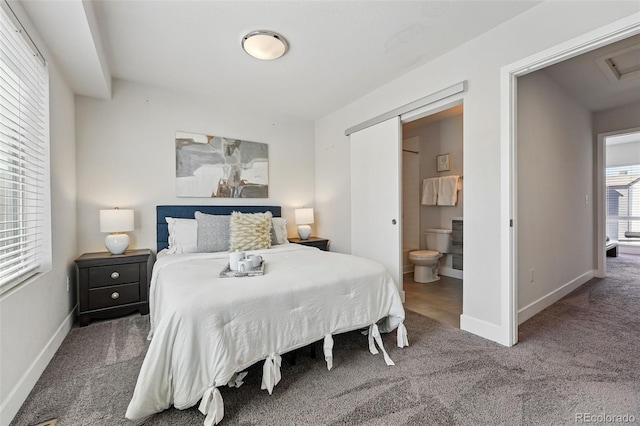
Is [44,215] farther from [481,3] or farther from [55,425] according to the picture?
[481,3]

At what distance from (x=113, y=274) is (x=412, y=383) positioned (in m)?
2.75

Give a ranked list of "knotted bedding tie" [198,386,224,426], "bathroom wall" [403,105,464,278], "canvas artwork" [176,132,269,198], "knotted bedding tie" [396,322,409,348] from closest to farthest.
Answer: "knotted bedding tie" [198,386,224,426] < "knotted bedding tie" [396,322,409,348] < "canvas artwork" [176,132,269,198] < "bathroom wall" [403,105,464,278]

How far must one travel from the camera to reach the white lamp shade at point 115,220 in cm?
275

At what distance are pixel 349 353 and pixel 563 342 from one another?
1679mm

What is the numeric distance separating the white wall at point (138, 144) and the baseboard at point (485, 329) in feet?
9.37

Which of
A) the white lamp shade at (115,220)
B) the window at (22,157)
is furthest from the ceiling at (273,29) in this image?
the white lamp shade at (115,220)

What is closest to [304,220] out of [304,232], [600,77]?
[304,232]

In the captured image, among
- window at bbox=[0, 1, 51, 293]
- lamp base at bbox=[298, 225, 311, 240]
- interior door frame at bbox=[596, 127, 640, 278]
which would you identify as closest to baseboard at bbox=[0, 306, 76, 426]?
window at bbox=[0, 1, 51, 293]

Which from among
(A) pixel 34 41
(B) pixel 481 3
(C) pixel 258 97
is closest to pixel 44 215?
(A) pixel 34 41

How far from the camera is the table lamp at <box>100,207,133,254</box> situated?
2.75 metres

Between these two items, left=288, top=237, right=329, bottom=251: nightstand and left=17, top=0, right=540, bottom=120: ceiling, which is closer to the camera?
left=17, top=0, right=540, bottom=120: ceiling

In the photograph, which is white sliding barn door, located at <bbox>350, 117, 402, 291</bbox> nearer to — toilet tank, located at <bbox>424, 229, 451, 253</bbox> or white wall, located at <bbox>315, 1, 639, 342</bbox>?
white wall, located at <bbox>315, 1, 639, 342</bbox>

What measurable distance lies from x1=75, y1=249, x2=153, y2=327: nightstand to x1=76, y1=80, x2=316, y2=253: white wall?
447 mm

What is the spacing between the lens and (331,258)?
2.36 m
